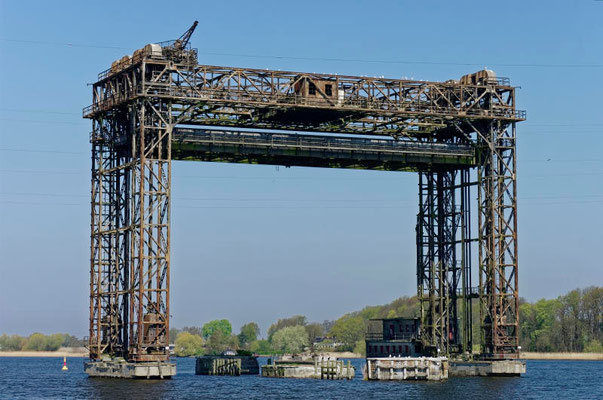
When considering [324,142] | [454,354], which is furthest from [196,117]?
[454,354]

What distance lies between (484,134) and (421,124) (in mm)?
6815

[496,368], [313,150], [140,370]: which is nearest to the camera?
[140,370]

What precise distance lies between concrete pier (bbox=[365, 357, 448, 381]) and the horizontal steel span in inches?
724

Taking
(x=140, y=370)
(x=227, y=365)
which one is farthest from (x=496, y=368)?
(x=140, y=370)

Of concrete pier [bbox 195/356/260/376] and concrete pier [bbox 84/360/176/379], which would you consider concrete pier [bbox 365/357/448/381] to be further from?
concrete pier [bbox 84/360/176/379]

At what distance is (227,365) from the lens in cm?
11644

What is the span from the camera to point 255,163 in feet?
335

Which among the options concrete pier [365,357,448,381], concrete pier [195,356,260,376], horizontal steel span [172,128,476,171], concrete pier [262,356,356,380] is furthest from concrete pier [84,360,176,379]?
concrete pier [195,356,260,376]

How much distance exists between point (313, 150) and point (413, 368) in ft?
70.6

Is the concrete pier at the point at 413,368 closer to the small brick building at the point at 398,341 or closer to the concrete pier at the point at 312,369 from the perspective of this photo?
the concrete pier at the point at 312,369

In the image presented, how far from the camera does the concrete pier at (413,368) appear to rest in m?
98.9

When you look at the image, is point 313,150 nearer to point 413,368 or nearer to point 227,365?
point 413,368

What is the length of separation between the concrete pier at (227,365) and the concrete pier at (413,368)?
20.9 m

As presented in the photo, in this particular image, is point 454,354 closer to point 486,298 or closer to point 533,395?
point 486,298
